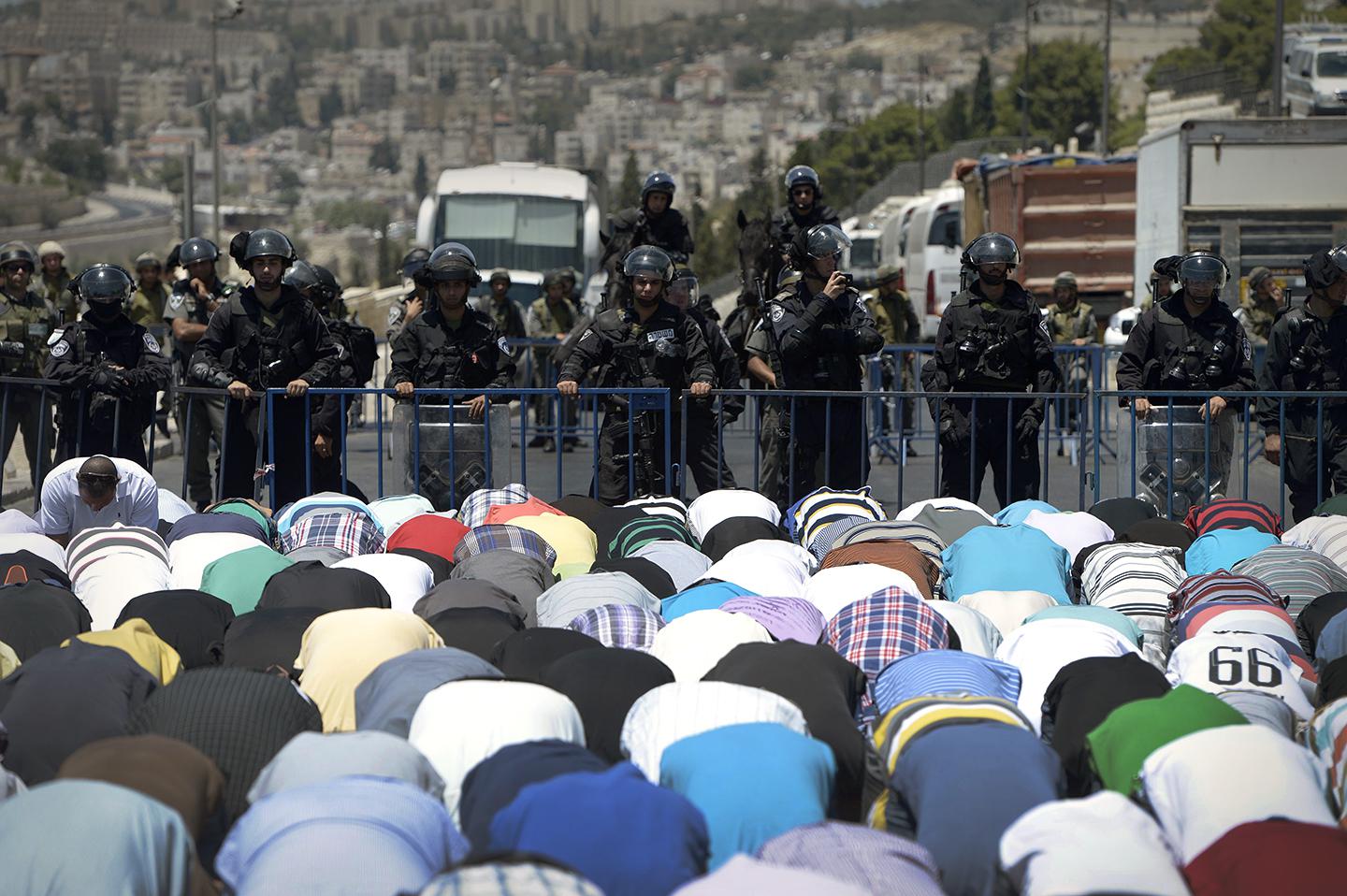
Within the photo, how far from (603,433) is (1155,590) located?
4237 mm

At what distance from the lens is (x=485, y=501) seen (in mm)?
9133

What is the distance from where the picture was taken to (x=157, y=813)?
4516 millimetres

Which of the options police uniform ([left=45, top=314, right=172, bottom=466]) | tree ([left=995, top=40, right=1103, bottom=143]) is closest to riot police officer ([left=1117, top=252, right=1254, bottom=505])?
police uniform ([left=45, top=314, right=172, bottom=466])

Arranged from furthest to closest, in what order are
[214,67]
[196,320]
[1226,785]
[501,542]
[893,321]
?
1. [214,67]
2. [893,321]
3. [196,320]
4. [501,542]
5. [1226,785]

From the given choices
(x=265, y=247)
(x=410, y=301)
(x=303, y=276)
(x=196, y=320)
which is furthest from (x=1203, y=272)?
(x=196, y=320)

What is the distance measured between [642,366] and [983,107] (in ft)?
410

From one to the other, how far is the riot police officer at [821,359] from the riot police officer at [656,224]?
2.13m

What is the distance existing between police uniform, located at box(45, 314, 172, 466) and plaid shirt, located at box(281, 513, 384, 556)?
312 centimetres

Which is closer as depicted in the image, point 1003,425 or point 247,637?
point 247,637

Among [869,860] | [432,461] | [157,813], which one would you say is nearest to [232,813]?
[157,813]

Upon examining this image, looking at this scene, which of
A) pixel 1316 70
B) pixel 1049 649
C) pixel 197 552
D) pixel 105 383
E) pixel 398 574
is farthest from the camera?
pixel 1316 70

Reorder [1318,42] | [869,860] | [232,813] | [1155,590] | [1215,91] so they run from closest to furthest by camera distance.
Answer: [869,860], [232,813], [1155,590], [1318,42], [1215,91]

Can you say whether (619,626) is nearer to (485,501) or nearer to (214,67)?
(485,501)

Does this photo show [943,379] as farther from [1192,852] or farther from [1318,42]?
[1318,42]
